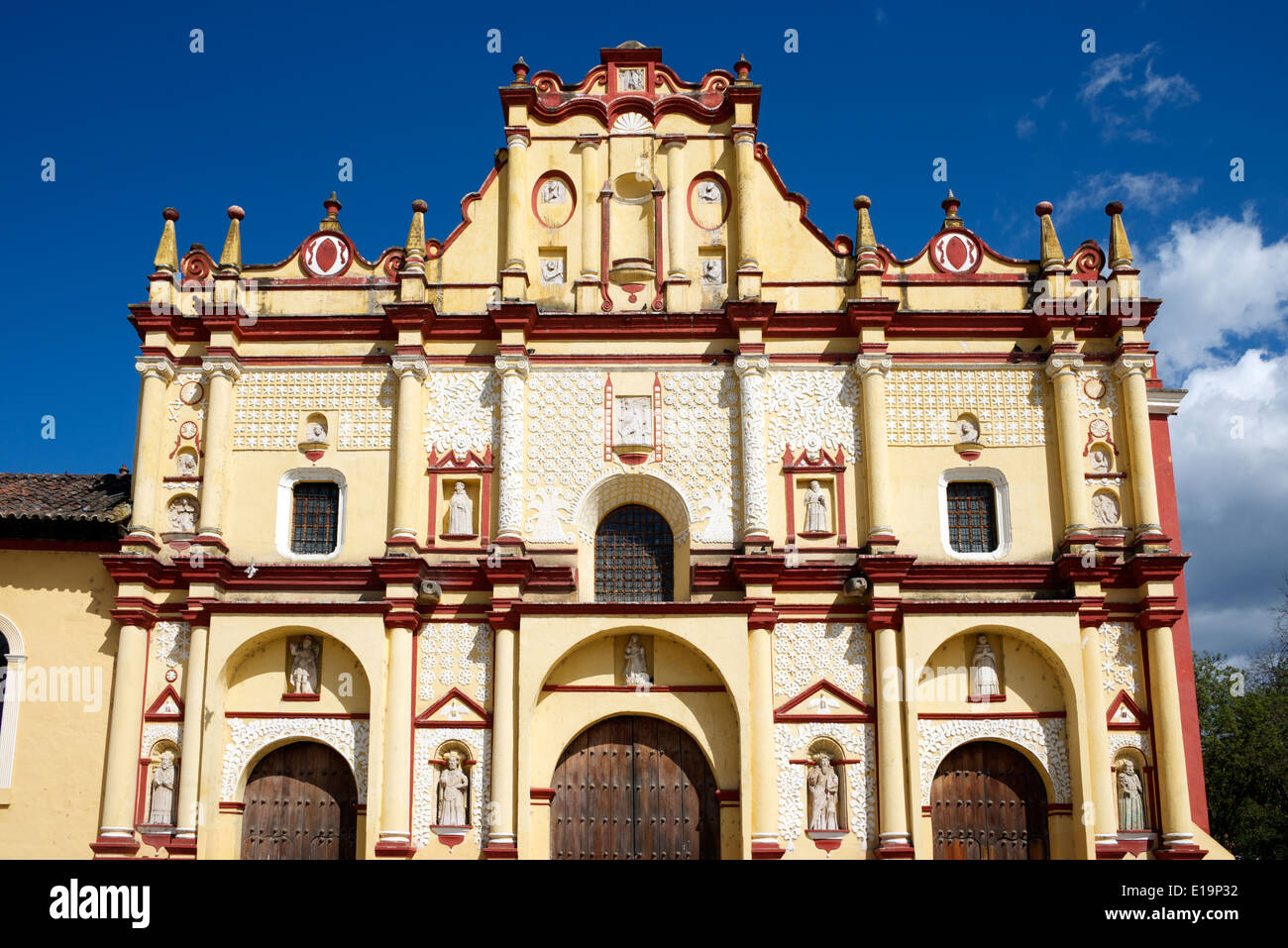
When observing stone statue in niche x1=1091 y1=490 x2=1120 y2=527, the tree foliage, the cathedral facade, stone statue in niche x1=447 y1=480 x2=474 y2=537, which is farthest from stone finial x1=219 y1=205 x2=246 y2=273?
the tree foliage

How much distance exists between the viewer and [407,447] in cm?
2242

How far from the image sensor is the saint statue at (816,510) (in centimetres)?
2219

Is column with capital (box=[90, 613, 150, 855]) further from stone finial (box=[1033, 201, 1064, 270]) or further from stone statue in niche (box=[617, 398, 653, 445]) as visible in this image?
stone finial (box=[1033, 201, 1064, 270])

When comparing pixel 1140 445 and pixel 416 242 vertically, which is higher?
pixel 416 242

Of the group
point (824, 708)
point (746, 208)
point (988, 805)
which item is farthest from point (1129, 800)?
point (746, 208)

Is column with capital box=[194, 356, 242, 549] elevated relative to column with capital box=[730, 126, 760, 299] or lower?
lower

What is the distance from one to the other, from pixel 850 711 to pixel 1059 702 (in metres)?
3.44

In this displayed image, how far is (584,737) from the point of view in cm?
2159

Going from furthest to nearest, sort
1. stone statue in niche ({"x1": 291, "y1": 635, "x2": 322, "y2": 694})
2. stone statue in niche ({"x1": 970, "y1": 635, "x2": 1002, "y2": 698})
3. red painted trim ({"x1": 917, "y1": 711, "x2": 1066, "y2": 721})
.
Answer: stone statue in niche ({"x1": 291, "y1": 635, "x2": 322, "y2": 694})
stone statue in niche ({"x1": 970, "y1": 635, "x2": 1002, "y2": 698})
red painted trim ({"x1": 917, "y1": 711, "x2": 1066, "y2": 721})

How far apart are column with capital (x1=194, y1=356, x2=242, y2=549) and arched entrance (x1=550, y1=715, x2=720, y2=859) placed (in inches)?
280

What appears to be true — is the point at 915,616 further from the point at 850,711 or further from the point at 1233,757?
the point at 1233,757

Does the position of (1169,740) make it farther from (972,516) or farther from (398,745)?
(398,745)

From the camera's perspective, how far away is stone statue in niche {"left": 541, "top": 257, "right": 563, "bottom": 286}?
23.8 m

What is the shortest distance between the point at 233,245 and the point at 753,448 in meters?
10.1
